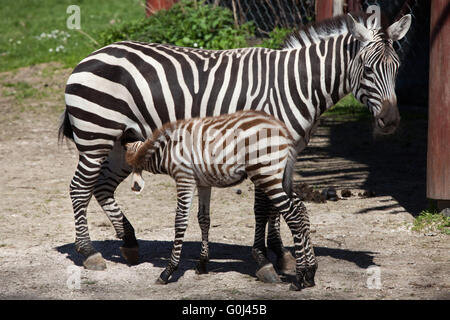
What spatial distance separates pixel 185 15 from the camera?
A: 41.7ft

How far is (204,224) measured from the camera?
600 cm

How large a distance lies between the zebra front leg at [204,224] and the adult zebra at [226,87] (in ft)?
1.36

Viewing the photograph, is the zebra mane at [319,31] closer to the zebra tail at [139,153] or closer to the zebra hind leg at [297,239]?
the zebra hind leg at [297,239]

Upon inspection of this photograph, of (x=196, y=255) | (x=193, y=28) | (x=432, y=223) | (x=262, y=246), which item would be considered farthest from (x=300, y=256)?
(x=193, y=28)

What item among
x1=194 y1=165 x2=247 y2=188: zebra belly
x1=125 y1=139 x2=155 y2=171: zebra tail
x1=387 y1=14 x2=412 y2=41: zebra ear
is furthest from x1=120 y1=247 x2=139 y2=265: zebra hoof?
x1=387 y1=14 x2=412 y2=41: zebra ear

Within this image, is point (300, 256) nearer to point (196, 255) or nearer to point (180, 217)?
point (180, 217)

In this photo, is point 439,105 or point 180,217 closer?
point 180,217

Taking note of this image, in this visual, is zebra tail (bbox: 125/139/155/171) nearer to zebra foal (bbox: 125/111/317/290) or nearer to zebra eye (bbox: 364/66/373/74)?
zebra foal (bbox: 125/111/317/290)

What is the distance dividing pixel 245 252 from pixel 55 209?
245 centimetres

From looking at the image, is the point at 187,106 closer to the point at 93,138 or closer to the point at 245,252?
the point at 93,138

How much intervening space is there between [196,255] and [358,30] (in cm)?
246

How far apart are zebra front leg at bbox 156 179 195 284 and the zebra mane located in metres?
1.56

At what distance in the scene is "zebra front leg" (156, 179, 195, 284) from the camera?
18.8ft

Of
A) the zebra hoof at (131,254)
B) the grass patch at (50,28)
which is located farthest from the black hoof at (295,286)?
the grass patch at (50,28)
